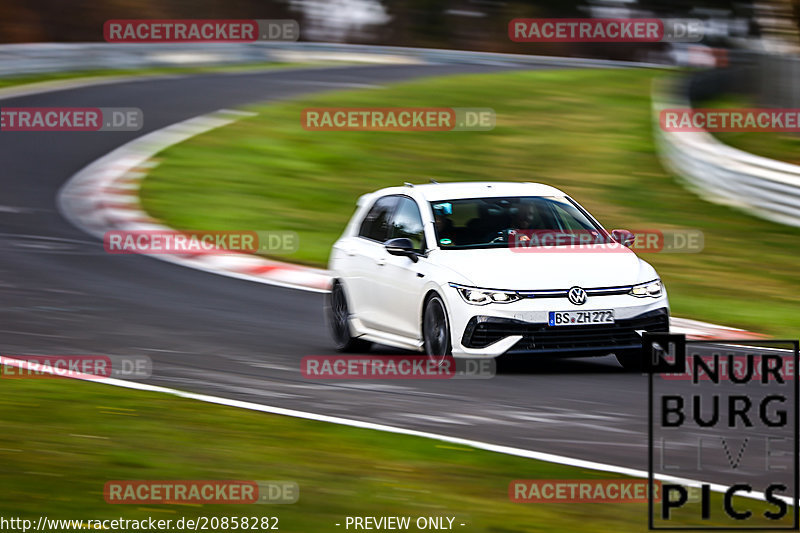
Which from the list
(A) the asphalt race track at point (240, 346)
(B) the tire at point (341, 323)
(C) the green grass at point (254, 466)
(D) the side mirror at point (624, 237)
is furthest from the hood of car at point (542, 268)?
(C) the green grass at point (254, 466)

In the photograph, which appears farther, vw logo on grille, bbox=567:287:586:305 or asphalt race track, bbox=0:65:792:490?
vw logo on grille, bbox=567:287:586:305

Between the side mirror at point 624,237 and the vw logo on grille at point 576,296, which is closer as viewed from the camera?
the vw logo on grille at point 576,296

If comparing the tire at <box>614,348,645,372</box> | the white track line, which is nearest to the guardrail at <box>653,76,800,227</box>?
the tire at <box>614,348,645,372</box>

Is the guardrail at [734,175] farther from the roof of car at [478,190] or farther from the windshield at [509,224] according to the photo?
the windshield at [509,224]

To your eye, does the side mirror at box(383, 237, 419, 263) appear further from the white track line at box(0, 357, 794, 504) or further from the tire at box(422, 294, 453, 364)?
the white track line at box(0, 357, 794, 504)

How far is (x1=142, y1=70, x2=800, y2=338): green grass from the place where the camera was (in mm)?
16328

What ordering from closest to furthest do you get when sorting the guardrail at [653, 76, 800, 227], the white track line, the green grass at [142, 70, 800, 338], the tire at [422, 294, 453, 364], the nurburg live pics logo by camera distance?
the nurburg live pics logo < the white track line < the tire at [422, 294, 453, 364] < the green grass at [142, 70, 800, 338] < the guardrail at [653, 76, 800, 227]

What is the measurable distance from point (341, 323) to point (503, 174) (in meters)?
10.5

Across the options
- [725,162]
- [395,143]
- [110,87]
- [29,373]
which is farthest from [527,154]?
[29,373]

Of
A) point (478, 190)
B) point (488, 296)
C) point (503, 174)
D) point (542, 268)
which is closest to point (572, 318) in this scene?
point (542, 268)

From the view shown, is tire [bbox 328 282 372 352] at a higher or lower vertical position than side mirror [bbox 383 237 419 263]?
lower

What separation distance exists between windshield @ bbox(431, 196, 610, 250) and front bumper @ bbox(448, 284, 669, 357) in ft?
3.01

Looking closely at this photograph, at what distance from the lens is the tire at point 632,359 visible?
10.3m

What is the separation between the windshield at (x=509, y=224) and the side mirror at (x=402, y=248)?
0.69 feet
